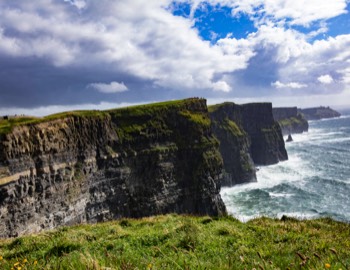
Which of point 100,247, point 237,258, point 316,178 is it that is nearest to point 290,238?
point 237,258

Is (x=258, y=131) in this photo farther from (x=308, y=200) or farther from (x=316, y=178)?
(x=308, y=200)

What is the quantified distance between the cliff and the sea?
19.0 feet

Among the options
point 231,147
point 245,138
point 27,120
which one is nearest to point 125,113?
point 27,120

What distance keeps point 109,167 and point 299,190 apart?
59424 millimetres

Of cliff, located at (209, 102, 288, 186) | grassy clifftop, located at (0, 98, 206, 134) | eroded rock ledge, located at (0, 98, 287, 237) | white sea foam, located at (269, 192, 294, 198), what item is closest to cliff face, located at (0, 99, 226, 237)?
eroded rock ledge, located at (0, 98, 287, 237)

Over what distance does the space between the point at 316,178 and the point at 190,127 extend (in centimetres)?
5449

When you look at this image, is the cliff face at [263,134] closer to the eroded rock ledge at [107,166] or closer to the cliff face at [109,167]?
the eroded rock ledge at [107,166]

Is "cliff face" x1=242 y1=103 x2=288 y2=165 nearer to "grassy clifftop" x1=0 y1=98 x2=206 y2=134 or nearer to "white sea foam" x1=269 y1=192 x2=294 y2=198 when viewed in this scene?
"white sea foam" x1=269 y1=192 x2=294 y2=198

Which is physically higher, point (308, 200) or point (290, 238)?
point (290, 238)

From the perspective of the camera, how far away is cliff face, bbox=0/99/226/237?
1895 inches

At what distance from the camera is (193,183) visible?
75125 mm

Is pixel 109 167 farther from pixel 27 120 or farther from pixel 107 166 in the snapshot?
pixel 27 120

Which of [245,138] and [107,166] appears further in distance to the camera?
[245,138]

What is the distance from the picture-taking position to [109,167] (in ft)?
215
